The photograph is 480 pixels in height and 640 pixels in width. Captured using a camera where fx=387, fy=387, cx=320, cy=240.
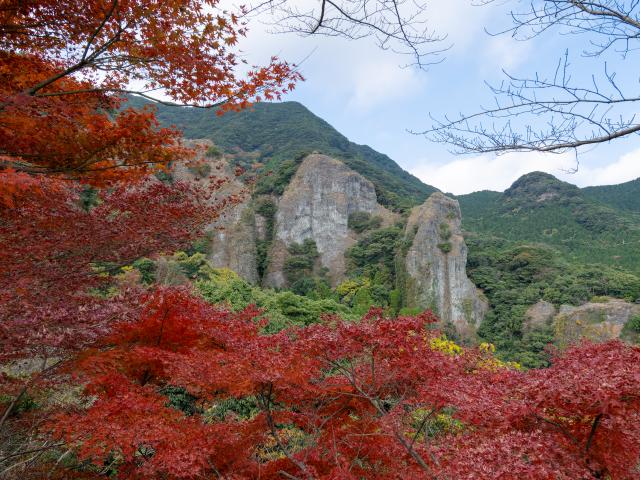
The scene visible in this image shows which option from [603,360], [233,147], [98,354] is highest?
[233,147]

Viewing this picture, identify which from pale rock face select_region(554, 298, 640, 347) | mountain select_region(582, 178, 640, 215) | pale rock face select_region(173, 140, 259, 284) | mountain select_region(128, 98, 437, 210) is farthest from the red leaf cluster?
mountain select_region(582, 178, 640, 215)

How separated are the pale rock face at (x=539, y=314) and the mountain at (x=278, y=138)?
2731 centimetres

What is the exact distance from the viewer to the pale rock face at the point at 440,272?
33.4 meters

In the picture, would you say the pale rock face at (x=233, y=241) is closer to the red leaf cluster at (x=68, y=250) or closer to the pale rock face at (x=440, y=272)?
the pale rock face at (x=440, y=272)

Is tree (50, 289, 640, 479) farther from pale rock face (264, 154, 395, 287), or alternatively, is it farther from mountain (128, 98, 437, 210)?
mountain (128, 98, 437, 210)

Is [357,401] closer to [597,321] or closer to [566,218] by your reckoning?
[597,321]

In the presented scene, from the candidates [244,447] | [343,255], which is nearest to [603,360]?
[244,447]

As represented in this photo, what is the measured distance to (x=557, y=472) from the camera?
2.55m

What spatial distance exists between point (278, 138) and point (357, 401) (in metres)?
71.0

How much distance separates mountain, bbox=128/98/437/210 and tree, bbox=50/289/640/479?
51142mm

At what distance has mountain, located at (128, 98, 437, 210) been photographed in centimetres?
6019

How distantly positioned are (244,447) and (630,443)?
4.07 metres

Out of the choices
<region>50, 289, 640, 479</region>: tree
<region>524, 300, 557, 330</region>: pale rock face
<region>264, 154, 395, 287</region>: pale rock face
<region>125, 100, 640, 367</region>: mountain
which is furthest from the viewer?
<region>264, 154, 395, 287</region>: pale rock face

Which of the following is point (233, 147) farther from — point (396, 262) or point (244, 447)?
point (244, 447)
